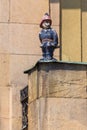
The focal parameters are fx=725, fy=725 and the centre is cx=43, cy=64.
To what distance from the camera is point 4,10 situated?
1875 centimetres

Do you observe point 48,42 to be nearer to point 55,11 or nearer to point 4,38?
point 4,38

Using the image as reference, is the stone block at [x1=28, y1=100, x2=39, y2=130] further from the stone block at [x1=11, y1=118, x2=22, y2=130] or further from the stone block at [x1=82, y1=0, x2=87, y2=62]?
the stone block at [x1=82, y1=0, x2=87, y2=62]

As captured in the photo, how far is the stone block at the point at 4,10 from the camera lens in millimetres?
18688

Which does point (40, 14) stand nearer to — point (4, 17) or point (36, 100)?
point (4, 17)

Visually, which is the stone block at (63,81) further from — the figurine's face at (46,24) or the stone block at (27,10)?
the stone block at (27,10)

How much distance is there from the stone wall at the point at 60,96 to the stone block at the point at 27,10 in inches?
128

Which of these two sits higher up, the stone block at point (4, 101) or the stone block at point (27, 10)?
the stone block at point (27, 10)

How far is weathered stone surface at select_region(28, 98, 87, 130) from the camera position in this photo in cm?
1543

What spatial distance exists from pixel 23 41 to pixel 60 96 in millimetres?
3462

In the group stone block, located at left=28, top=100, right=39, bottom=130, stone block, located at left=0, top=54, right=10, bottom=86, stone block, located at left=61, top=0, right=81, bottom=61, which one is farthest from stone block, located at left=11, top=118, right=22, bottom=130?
stone block, located at left=61, top=0, right=81, bottom=61

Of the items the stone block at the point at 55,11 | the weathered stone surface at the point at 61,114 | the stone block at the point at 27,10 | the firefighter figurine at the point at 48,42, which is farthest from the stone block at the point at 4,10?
the weathered stone surface at the point at 61,114

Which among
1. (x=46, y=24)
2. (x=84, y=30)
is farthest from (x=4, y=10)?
(x=46, y=24)

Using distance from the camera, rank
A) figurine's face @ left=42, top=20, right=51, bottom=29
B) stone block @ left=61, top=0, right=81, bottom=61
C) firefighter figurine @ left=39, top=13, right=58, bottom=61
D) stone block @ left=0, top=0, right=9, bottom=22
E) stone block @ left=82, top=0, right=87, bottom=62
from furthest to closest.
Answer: stone block @ left=82, top=0, right=87, bottom=62
stone block @ left=61, top=0, right=81, bottom=61
stone block @ left=0, top=0, right=9, bottom=22
figurine's face @ left=42, top=20, right=51, bottom=29
firefighter figurine @ left=39, top=13, right=58, bottom=61

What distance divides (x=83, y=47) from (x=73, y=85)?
379 cm
